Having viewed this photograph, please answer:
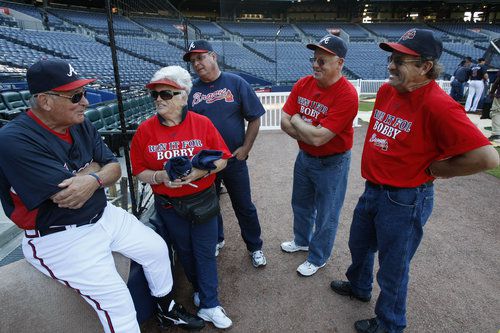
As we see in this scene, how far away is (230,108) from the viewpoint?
9.45ft

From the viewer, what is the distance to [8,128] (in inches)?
66.5

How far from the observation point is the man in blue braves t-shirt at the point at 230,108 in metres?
2.84

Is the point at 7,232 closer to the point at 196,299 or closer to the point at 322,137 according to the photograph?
the point at 196,299

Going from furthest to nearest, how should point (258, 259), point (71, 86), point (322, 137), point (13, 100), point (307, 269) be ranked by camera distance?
point (13, 100), point (258, 259), point (307, 269), point (322, 137), point (71, 86)

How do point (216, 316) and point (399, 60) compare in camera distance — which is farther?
point (216, 316)

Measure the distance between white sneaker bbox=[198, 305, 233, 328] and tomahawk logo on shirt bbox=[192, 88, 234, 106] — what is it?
70.6 inches

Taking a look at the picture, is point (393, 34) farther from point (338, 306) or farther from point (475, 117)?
point (338, 306)

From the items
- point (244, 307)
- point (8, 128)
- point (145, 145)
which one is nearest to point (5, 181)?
point (8, 128)

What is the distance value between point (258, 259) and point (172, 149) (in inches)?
62.8

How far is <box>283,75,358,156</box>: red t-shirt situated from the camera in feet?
8.32

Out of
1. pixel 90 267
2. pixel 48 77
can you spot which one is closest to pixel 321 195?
pixel 90 267

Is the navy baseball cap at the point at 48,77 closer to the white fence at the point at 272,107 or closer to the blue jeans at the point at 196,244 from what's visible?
the blue jeans at the point at 196,244

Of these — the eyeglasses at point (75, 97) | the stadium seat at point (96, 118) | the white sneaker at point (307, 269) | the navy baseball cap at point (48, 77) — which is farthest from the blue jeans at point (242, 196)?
the stadium seat at point (96, 118)

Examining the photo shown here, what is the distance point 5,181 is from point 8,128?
294 mm
